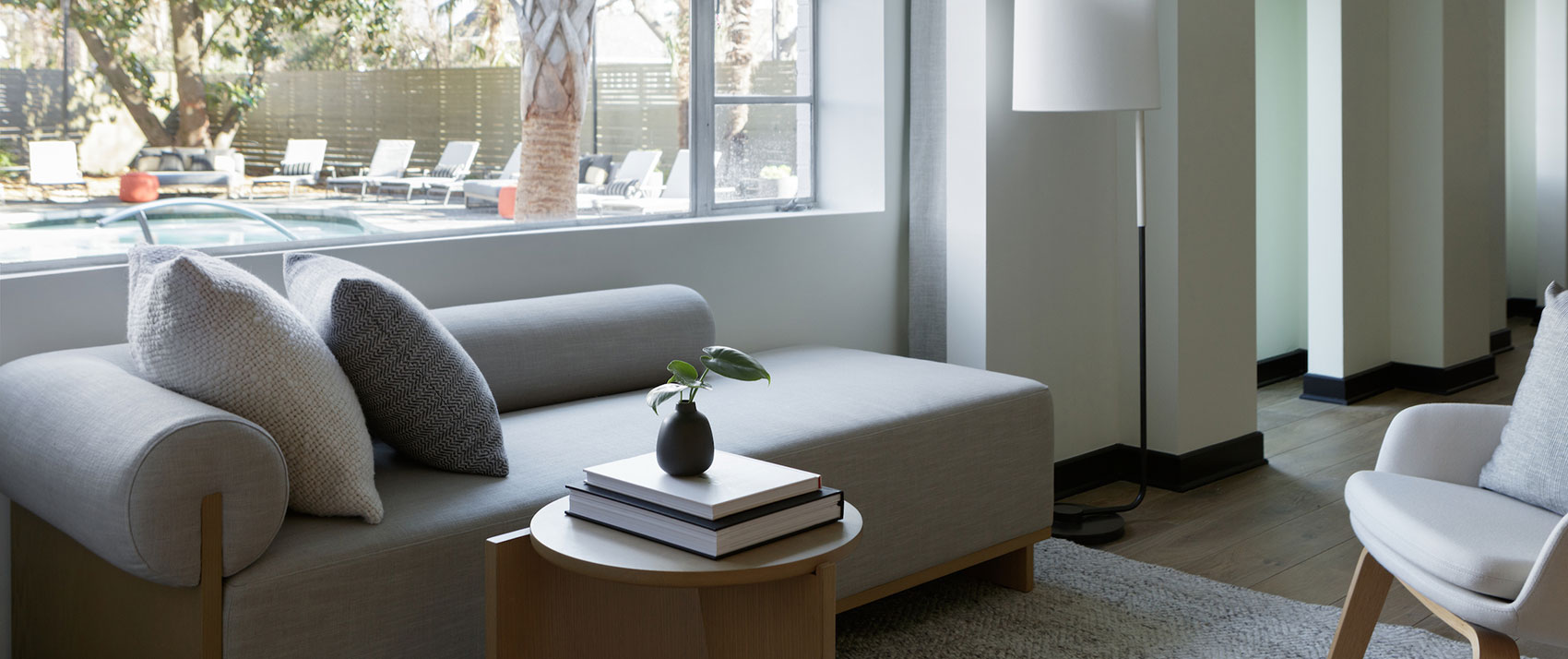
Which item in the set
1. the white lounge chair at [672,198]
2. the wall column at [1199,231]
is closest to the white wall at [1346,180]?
the wall column at [1199,231]

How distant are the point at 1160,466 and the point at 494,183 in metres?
2.24

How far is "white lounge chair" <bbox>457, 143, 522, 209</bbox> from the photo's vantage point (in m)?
3.25

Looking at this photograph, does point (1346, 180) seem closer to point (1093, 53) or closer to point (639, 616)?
point (1093, 53)

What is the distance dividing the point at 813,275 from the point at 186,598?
2.20 m

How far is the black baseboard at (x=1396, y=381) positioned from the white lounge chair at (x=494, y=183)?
365 cm

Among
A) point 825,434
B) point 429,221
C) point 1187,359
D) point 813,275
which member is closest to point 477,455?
point 825,434

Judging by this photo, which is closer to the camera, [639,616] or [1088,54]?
[639,616]

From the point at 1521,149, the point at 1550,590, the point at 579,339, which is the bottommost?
the point at 1550,590

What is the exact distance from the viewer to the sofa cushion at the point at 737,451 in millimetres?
1911

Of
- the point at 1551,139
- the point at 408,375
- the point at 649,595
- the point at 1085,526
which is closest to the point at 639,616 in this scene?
the point at 649,595

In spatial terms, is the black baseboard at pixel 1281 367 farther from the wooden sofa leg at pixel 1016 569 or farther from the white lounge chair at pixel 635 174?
the white lounge chair at pixel 635 174

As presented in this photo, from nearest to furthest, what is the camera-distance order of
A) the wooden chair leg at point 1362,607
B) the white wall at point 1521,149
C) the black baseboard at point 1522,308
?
1. the wooden chair leg at point 1362,607
2. the white wall at point 1521,149
3. the black baseboard at point 1522,308

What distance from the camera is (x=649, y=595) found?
2.19m

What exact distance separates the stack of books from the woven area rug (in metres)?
0.93
